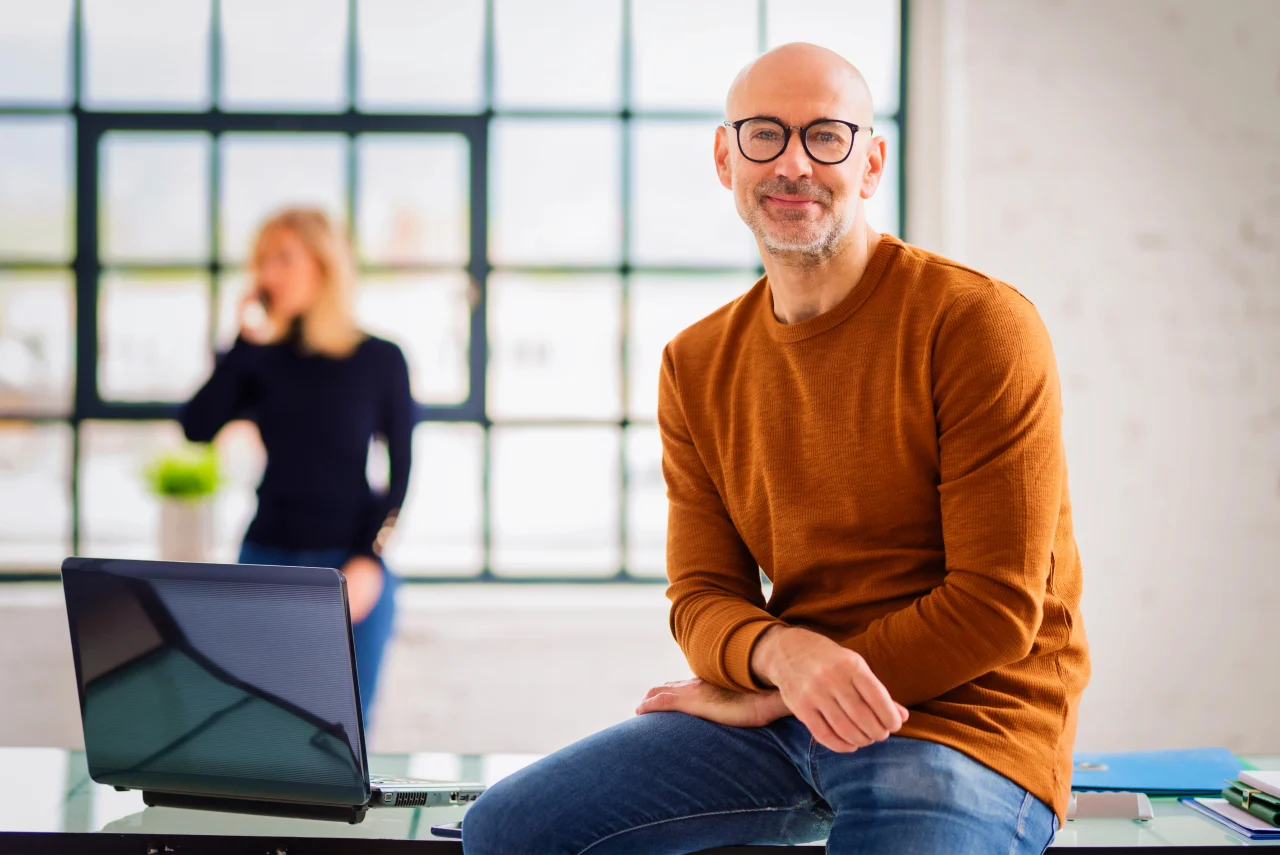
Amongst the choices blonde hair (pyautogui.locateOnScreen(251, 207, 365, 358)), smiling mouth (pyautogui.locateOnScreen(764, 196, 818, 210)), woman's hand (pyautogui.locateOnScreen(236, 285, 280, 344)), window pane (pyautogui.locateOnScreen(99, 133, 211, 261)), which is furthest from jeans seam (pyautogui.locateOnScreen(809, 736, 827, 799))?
window pane (pyautogui.locateOnScreen(99, 133, 211, 261))

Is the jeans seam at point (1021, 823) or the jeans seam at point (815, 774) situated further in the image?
the jeans seam at point (815, 774)

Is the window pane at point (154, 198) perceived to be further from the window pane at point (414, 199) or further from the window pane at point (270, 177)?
the window pane at point (414, 199)

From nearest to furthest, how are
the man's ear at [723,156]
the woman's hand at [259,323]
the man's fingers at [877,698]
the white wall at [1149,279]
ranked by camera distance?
the man's fingers at [877,698] < the man's ear at [723,156] < the woman's hand at [259,323] < the white wall at [1149,279]

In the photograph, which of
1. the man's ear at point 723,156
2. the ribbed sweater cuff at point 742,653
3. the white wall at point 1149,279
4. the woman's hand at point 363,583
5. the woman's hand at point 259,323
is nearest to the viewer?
the ribbed sweater cuff at point 742,653

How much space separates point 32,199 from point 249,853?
3213 millimetres

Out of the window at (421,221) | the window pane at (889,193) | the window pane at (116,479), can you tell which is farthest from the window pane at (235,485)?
the window pane at (889,193)

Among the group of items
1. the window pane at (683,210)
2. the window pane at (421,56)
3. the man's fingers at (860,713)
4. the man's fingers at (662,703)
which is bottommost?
the man's fingers at (662,703)

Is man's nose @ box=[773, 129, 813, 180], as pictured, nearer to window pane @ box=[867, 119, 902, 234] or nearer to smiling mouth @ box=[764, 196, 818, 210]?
smiling mouth @ box=[764, 196, 818, 210]

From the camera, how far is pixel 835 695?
4.13 ft

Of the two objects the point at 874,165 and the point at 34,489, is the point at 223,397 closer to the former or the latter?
the point at 34,489

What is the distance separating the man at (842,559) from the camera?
51.0 inches

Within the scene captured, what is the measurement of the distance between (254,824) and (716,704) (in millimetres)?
604

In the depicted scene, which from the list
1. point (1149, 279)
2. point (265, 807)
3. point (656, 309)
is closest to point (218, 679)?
point (265, 807)

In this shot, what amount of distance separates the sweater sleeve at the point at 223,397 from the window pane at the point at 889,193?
6.68ft
